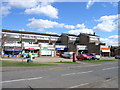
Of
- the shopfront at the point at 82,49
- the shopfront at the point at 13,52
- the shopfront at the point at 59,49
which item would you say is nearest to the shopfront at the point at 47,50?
the shopfront at the point at 59,49

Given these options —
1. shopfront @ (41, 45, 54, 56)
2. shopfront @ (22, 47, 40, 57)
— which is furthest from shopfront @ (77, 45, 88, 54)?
shopfront @ (22, 47, 40, 57)

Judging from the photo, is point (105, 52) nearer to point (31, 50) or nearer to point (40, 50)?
point (40, 50)

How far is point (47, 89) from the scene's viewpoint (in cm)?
Result: 710

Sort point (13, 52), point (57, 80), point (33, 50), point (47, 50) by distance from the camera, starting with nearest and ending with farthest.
A: point (57, 80) < point (13, 52) < point (33, 50) < point (47, 50)

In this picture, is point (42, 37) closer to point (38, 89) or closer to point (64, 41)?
point (64, 41)

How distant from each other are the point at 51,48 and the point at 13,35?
17039 millimetres

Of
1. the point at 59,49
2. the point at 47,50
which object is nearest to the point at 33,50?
the point at 47,50

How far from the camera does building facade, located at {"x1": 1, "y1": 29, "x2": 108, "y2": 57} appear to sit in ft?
173

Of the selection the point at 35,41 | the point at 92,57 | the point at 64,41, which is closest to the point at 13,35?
the point at 35,41

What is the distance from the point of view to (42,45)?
195 feet

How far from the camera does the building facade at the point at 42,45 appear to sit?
52.8 metres

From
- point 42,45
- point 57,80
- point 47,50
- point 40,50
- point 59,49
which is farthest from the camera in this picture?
point 59,49

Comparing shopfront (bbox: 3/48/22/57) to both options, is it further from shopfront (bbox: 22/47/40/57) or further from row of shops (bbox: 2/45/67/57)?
shopfront (bbox: 22/47/40/57)

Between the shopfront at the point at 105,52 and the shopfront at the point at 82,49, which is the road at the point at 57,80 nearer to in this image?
the shopfront at the point at 82,49
